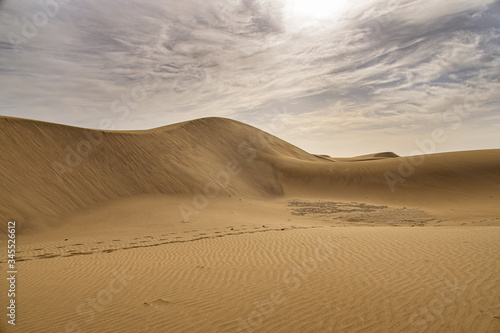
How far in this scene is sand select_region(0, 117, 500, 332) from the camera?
14.2 ft

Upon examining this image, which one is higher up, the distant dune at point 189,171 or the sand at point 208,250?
the distant dune at point 189,171

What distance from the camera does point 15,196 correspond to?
45.6 feet

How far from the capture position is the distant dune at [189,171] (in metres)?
15.9

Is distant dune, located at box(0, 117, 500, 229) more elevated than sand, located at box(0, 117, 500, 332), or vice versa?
distant dune, located at box(0, 117, 500, 229)

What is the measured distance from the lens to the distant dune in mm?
15890

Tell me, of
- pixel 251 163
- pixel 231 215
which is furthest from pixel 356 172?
pixel 231 215

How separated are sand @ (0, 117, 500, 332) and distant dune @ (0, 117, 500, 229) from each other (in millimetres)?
130

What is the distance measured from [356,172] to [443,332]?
30389 millimetres

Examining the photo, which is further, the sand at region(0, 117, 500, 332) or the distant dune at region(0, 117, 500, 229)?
the distant dune at region(0, 117, 500, 229)

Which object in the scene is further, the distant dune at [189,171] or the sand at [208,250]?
the distant dune at [189,171]

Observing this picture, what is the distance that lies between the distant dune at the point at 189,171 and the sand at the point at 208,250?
130mm

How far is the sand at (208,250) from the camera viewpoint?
4320 millimetres

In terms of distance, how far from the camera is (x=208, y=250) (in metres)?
8.96

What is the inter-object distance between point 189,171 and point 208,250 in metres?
16.7
